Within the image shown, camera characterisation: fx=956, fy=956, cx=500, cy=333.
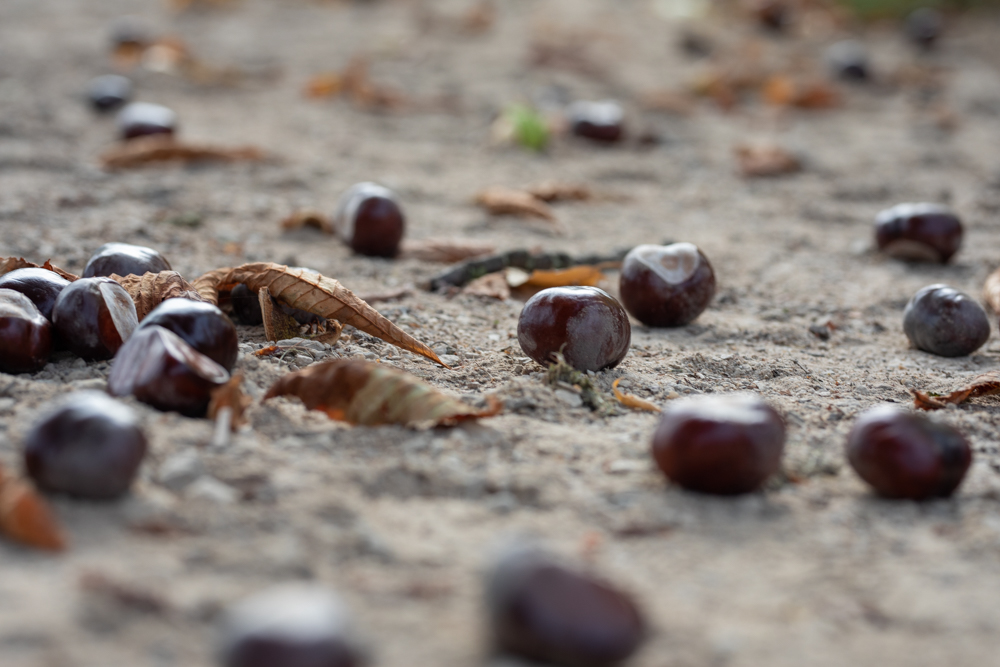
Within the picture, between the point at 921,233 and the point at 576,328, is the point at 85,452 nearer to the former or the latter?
the point at 576,328

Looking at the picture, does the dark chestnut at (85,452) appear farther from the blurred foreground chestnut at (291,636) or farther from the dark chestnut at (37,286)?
the dark chestnut at (37,286)

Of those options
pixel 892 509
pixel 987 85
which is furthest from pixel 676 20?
pixel 892 509

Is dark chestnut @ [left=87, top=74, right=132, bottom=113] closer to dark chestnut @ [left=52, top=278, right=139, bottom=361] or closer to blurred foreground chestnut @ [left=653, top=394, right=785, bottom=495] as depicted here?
dark chestnut @ [left=52, top=278, right=139, bottom=361]

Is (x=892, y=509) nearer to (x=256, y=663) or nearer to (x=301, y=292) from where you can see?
(x=256, y=663)

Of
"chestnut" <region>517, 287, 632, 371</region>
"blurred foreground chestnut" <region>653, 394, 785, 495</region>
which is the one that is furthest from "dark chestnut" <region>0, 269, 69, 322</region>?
"blurred foreground chestnut" <region>653, 394, 785, 495</region>

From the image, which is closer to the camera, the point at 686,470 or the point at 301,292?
the point at 686,470

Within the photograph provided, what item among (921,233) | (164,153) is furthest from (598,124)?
(164,153)
